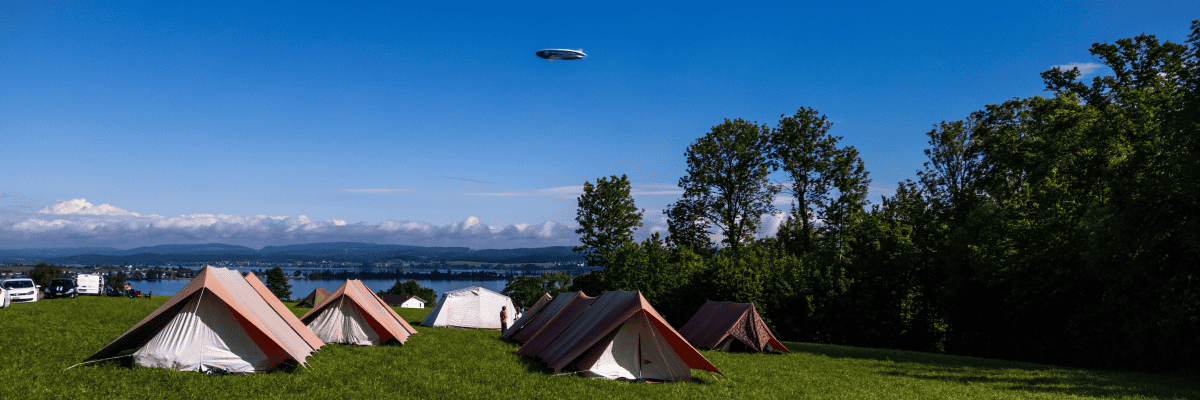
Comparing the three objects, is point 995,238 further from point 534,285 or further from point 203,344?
point 534,285

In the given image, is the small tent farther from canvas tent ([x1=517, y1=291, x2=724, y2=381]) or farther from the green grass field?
canvas tent ([x1=517, y1=291, x2=724, y2=381])

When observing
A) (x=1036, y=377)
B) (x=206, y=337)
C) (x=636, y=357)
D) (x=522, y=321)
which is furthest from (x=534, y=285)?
(x=206, y=337)

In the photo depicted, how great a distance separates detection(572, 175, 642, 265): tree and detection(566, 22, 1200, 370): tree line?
1.54 metres

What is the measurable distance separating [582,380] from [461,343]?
916 centimetres

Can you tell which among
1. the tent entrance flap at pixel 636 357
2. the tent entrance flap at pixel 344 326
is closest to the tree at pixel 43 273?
the tent entrance flap at pixel 344 326

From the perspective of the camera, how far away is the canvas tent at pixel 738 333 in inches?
868

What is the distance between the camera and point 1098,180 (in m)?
22.9

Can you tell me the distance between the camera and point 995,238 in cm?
2458

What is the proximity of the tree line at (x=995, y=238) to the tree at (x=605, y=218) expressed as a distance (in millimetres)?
1538

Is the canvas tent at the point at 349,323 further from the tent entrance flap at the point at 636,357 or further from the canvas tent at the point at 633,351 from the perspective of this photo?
the tent entrance flap at the point at 636,357

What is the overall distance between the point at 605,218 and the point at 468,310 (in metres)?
13.4

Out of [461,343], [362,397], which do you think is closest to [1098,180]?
[461,343]

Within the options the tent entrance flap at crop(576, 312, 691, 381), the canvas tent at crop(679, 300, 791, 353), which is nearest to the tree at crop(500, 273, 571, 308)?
the canvas tent at crop(679, 300, 791, 353)

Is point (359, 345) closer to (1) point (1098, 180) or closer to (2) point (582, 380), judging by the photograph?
(2) point (582, 380)
